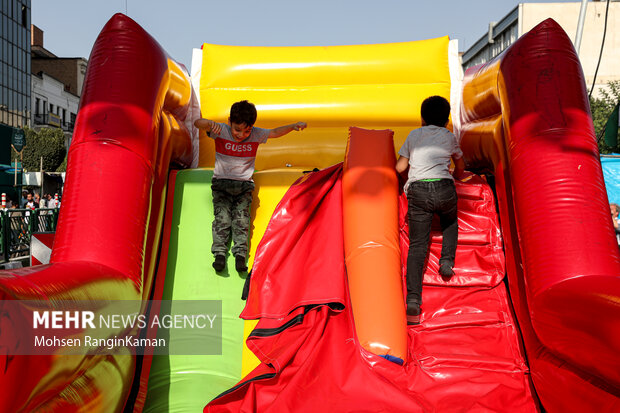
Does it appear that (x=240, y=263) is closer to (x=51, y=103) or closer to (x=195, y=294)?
(x=195, y=294)

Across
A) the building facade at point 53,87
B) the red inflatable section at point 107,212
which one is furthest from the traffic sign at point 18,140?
A: the building facade at point 53,87

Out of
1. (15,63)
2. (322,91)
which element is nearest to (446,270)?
(322,91)

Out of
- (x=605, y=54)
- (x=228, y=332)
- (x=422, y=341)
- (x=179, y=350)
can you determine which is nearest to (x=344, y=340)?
(x=422, y=341)

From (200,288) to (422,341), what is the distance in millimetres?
1272

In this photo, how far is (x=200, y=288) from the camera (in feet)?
10.6

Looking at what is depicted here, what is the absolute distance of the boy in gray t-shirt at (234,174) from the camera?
3332 mm

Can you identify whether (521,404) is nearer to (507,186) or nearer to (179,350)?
(507,186)

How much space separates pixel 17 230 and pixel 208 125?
6072 millimetres

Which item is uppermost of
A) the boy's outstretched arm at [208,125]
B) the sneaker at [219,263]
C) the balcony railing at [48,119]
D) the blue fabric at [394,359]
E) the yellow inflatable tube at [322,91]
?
the balcony railing at [48,119]

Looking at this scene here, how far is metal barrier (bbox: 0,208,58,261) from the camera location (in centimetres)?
777

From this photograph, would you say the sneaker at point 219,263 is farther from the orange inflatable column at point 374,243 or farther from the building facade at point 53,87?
the building facade at point 53,87

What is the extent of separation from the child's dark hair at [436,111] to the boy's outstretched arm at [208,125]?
1.26 meters

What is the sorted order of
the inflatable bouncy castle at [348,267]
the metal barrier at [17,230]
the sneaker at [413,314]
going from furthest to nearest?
the metal barrier at [17,230], the sneaker at [413,314], the inflatable bouncy castle at [348,267]

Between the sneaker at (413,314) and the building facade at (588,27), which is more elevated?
the building facade at (588,27)
